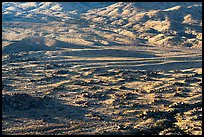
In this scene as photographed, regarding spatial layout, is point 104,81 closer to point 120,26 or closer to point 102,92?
point 102,92

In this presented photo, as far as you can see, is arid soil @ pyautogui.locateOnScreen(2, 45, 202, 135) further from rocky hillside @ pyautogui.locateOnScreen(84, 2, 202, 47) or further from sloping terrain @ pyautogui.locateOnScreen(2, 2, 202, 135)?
rocky hillside @ pyautogui.locateOnScreen(84, 2, 202, 47)

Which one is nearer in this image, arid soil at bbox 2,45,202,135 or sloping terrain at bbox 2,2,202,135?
arid soil at bbox 2,45,202,135

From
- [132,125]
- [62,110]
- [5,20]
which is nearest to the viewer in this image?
[132,125]

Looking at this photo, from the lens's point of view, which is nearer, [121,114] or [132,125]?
[132,125]

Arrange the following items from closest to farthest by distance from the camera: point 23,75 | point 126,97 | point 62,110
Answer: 1. point 62,110
2. point 126,97
3. point 23,75

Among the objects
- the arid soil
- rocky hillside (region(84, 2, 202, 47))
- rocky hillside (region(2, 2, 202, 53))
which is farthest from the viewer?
rocky hillside (region(84, 2, 202, 47))

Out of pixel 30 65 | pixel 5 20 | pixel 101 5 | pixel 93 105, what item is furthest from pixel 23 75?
pixel 101 5

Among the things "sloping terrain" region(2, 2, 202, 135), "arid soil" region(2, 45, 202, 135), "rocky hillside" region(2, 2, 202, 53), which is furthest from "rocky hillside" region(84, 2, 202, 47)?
"arid soil" region(2, 45, 202, 135)

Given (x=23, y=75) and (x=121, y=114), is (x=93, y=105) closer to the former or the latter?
(x=121, y=114)

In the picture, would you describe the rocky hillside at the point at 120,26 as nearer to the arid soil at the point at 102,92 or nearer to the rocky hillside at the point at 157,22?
the rocky hillside at the point at 157,22
